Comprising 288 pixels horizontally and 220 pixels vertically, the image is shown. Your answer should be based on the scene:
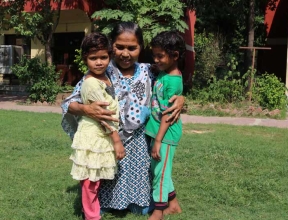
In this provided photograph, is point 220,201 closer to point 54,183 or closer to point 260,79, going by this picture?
point 54,183

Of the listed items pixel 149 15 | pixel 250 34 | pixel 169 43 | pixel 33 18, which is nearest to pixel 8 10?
pixel 33 18

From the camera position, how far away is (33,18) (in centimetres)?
1112

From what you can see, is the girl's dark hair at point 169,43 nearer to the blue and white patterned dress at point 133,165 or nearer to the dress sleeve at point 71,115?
the blue and white patterned dress at point 133,165

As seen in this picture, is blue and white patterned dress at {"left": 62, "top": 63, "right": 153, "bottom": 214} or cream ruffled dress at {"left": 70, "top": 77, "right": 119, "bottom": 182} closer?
cream ruffled dress at {"left": 70, "top": 77, "right": 119, "bottom": 182}

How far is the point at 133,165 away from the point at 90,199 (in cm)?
46

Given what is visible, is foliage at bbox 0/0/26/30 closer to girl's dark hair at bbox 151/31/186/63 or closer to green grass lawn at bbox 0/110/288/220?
green grass lawn at bbox 0/110/288/220

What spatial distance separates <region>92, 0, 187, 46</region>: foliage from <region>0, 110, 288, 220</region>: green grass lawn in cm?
368

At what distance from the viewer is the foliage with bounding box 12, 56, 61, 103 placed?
38.6 ft

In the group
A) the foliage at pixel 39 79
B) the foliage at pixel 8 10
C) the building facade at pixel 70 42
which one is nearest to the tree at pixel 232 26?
the building facade at pixel 70 42

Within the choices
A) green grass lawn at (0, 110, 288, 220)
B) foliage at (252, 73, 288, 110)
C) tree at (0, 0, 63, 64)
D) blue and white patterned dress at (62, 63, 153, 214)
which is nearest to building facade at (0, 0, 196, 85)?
tree at (0, 0, 63, 64)

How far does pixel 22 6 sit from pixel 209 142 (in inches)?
327

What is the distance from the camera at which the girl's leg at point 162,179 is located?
9.61 ft

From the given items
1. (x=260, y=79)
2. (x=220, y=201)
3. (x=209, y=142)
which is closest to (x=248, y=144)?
(x=209, y=142)

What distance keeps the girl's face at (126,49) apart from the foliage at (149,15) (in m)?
6.88
